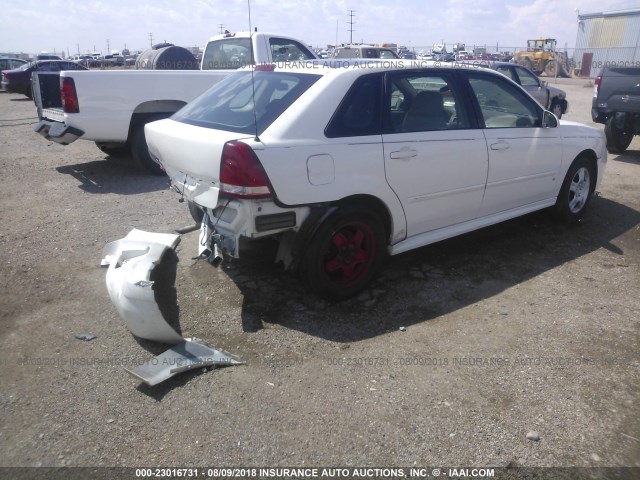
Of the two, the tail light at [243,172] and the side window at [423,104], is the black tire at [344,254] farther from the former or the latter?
the side window at [423,104]

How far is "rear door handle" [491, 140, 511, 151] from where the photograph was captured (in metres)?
4.47

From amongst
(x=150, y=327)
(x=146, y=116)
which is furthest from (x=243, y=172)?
(x=146, y=116)

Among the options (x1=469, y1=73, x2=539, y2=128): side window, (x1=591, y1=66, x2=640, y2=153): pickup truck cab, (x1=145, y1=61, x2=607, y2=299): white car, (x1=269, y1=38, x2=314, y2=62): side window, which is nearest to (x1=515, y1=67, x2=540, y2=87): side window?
(x1=591, y1=66, x2=640, y2=153): pickup truck cab

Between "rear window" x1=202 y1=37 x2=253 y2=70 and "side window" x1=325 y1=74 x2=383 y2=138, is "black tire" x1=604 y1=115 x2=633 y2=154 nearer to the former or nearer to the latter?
"rear window" x1=202 y1=37 x2=253 y2=70

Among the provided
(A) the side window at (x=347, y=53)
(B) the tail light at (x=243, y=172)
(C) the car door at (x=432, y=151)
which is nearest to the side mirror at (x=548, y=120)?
(C) the car door at (x=432, y=151)

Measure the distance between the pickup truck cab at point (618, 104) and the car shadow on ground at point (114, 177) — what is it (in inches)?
305

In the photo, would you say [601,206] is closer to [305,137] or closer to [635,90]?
[635,90]

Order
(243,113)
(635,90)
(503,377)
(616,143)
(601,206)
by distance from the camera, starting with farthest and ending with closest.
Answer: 1. (616,143)
2. (635,90)
3. (601,206)
4. (243,113)
5. (503,377)

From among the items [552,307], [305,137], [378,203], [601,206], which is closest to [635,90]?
[601,206]

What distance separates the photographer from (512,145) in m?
4.63

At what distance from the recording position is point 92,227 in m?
5.49

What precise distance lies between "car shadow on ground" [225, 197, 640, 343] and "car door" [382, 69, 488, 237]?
1.48 ft

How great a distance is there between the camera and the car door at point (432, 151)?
3.88m

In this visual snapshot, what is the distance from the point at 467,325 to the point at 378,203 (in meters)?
1.10
